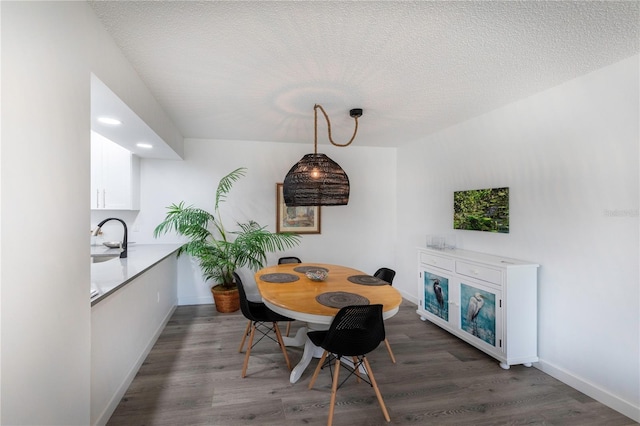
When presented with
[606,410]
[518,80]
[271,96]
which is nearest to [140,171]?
[271,96]

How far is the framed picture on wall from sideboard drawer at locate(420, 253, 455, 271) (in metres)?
1.70

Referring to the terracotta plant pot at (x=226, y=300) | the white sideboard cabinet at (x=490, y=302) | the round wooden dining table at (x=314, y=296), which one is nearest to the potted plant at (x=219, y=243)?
the terracotta plant pot at (x=226, y=300)

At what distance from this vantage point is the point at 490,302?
284 cm

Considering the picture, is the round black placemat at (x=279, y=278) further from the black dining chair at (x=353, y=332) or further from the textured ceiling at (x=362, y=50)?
the textured ceiling at (x=362, y=50)

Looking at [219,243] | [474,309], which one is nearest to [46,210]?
[219,243]

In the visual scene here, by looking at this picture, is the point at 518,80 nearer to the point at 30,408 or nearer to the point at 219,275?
the point at 30,408

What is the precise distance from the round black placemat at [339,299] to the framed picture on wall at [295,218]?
238 centimetres

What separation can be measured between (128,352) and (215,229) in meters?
2.26

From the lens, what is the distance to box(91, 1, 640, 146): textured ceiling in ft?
5.27

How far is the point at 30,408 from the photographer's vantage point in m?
1.10

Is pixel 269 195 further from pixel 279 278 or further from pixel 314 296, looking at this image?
pixel 314 296

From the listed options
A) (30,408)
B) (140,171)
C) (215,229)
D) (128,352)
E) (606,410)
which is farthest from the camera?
(215,229)

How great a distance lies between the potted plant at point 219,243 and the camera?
3977mm

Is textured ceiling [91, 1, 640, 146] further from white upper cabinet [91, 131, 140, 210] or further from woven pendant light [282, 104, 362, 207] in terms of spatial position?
white upper cabinet [91, 131, 140, 210]
